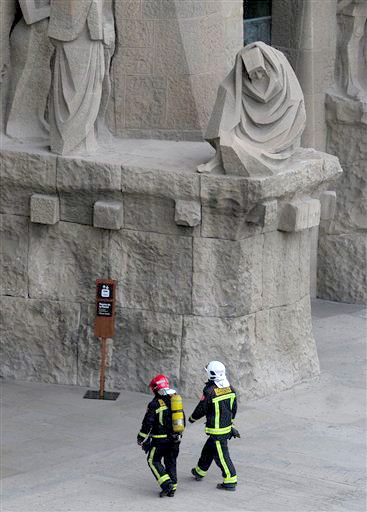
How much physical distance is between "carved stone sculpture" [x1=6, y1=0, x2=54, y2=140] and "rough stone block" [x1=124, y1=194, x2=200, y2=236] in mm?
1392

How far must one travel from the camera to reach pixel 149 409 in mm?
14047

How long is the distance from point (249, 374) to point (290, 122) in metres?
2.60

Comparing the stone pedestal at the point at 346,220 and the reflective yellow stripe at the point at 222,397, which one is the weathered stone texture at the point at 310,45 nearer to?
the stone pedestal at the point at 346,220

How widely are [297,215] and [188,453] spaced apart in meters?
2.87

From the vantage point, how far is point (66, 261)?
17203mm

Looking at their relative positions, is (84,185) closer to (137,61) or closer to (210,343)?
(137,61)

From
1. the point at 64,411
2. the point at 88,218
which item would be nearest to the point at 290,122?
the point at 88,218

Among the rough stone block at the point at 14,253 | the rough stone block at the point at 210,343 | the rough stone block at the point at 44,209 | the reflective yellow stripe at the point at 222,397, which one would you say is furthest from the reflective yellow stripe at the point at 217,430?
the rough stone block at the point at 14,253

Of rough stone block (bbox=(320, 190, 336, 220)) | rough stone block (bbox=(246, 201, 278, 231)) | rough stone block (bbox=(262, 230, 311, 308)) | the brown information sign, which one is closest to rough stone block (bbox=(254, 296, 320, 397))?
rough stone block (bbox=(262, 230, 311, 308))

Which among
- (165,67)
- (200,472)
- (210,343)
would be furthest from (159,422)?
(165,67)

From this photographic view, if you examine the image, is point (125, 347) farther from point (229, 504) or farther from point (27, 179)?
point (229, 504)

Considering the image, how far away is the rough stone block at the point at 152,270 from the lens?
16.7 m

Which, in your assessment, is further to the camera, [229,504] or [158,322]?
[158,322]

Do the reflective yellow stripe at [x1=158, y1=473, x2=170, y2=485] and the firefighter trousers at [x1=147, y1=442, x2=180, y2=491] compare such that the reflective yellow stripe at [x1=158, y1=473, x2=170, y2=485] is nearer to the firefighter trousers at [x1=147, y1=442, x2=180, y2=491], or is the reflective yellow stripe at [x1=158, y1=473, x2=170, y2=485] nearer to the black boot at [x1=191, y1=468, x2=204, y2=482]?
the firefighter trousers at [x1=147, y1=442, x2=180, y2=491]
